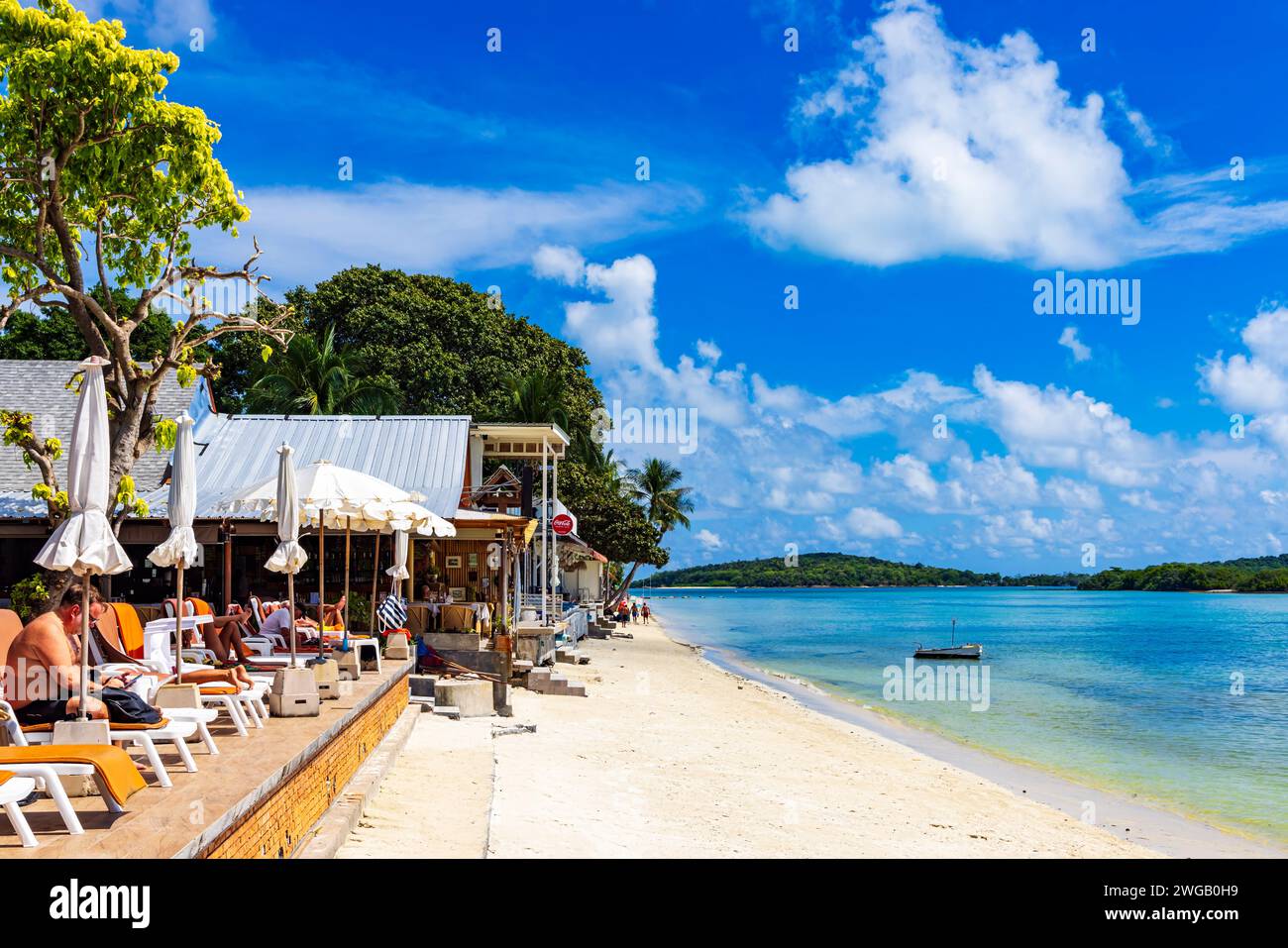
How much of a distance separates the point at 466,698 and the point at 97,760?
10.4 metres

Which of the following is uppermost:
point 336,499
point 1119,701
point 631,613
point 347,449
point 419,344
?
point 419,344

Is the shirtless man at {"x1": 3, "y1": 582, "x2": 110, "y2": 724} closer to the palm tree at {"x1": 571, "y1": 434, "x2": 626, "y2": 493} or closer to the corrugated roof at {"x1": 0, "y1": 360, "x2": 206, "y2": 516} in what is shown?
the corrugated roof at {"x1": 0, "y1": 360, "x2": 206, "y2": 516}

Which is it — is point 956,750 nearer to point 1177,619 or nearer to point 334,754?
point 334,754

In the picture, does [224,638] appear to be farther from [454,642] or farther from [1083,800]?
[1083,800]

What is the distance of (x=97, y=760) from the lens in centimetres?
515

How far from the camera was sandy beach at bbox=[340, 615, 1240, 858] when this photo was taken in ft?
28.0

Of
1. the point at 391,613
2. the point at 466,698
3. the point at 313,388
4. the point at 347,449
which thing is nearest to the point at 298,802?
the point at 466,698

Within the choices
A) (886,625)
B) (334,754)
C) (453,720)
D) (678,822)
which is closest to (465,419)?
(453,720)

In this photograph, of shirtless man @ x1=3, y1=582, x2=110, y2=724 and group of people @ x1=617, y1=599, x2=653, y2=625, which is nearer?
shirtless man @ x1=3, y1=582, x2=110, y2=724

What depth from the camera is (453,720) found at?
14.3 metres

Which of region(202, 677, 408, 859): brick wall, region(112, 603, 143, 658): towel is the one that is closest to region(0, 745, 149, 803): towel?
region(202, 677, 408, 859): brick wall

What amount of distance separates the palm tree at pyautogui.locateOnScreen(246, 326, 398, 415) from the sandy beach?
65.5 ft

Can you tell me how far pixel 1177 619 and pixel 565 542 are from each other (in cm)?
7314
